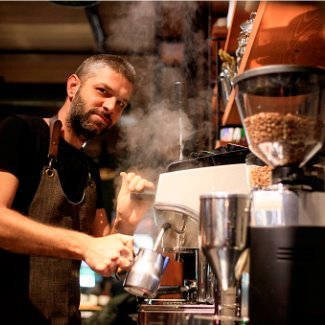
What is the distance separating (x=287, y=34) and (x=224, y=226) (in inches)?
28.8

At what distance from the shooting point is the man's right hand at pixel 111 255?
3.96 ft

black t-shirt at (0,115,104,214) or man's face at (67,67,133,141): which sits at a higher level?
man's face at (67,67,133,141)

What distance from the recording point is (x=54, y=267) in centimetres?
185

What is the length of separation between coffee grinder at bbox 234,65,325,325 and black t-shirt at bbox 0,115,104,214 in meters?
0.94

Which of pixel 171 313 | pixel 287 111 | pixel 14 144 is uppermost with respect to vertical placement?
pixel 14 144

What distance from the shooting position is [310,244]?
0.94 metres

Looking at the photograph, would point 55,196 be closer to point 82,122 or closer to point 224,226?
point 82,122

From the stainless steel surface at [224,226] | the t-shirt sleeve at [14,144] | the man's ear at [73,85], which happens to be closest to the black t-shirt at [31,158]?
the t-shirt sleeve at [14,144]

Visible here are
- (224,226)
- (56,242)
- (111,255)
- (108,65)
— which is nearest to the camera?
(224,226)

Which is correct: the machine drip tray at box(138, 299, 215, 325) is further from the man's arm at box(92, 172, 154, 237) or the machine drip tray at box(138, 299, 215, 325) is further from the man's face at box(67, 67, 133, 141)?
the man's face at box(67, 67, 133, 141)

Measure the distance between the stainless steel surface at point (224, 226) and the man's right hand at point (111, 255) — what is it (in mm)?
241

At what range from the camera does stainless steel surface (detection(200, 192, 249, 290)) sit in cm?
98

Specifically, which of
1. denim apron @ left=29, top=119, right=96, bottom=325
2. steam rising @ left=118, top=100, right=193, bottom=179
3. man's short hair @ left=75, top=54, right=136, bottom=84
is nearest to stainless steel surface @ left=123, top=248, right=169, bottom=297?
denim apron @ left=29, top=119, right=96, bottom=325

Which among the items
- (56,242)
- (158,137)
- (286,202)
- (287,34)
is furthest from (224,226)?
(158,137)
